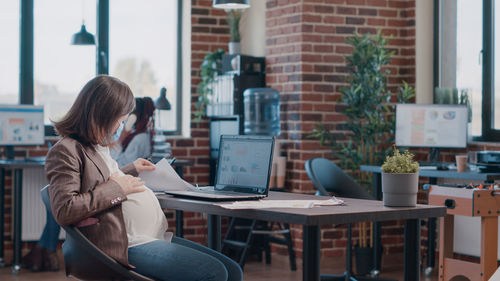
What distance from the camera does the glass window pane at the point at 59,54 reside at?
20.8 feet

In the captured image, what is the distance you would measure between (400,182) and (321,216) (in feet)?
1.33

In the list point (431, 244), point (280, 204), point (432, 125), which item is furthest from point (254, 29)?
point (280, 204)

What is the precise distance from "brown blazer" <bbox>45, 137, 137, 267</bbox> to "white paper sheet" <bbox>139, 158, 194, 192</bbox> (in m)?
0.52

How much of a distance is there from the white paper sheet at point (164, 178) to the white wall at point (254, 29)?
3249 millimetres

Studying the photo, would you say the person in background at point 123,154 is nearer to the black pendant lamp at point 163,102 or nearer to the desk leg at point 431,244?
the black pendant lamp at point 163,102

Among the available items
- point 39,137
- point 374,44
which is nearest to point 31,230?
point 39,137

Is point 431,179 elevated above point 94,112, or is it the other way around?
point 94,112

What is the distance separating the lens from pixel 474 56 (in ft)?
19.1

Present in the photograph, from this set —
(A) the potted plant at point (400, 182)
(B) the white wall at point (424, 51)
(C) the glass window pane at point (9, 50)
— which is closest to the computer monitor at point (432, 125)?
(B) the white wall at point (424, 51)

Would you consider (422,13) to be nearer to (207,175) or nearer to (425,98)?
(425,98)

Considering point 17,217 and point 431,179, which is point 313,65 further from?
point 17,217

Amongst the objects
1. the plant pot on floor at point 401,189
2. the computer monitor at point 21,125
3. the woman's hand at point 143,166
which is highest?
the computer monitor at point 21,125

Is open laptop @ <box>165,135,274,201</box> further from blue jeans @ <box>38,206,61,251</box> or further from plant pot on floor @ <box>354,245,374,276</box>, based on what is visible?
blue jeans @ <box>38,206,61,251</box>

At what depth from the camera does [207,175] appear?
6.62 m
